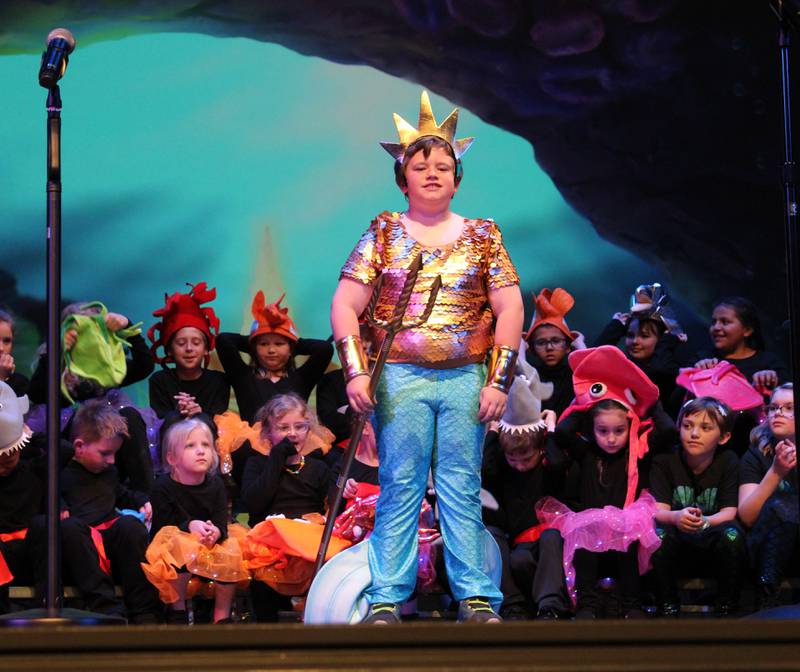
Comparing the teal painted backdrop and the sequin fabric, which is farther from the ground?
the teal painted backdrop

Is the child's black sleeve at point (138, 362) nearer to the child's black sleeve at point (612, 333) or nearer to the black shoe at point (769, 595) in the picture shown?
the child's black sleeve at point (612, 333)


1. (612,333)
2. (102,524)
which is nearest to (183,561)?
(102,524)

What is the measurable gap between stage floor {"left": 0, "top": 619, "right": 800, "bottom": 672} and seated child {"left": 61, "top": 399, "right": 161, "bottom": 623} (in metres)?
2.34

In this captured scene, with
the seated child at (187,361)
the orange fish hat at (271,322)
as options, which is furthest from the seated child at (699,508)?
the seated child at (187,361)

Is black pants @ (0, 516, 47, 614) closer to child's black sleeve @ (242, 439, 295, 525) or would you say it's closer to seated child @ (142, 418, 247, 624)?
seated child @ (142, 418, 247, 624)

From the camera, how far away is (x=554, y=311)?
18.4ft

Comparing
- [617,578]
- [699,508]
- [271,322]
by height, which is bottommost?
[617,578]

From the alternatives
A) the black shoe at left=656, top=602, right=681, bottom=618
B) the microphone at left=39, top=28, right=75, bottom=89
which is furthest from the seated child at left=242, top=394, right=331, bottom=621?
the microphone at left=39, top=28, right=75, bottom=89

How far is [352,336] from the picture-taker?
3.43 meters

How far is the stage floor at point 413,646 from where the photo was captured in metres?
2.03

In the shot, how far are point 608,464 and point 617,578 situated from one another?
45 cm

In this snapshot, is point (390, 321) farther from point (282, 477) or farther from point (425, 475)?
point (282, 477)

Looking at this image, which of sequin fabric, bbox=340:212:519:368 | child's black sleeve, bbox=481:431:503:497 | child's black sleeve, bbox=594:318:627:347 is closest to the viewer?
sequin fabric, bbox=340:212:519:368

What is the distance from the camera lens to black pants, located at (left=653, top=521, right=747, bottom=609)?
450 centimetres
